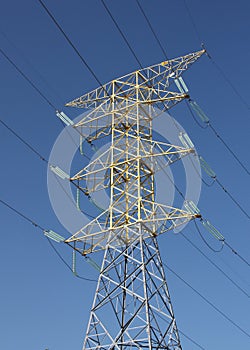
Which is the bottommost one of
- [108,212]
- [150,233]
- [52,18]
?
[150,233]

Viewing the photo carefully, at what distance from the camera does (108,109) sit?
23766 mm

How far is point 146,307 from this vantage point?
17719 millimetres

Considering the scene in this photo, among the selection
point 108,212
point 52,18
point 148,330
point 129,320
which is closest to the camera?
point 52,18

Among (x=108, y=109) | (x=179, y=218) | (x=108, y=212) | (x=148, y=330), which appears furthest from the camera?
(x=108, y=109)

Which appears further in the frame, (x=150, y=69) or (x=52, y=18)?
(x=150, y=69)

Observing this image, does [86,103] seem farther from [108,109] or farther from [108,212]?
[108,212]

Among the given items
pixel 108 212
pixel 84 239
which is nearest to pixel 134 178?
pixel 108 212

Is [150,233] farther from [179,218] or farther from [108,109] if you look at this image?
[108,109]

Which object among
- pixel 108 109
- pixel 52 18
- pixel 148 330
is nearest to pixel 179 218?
pixel 148 330

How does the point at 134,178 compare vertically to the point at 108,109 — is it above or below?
below

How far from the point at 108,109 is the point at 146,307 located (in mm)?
9318

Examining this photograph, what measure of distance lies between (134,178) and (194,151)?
2555mm

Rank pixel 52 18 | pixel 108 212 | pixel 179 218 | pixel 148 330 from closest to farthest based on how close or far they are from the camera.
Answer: pixel 52 18, pixel 148 330, pixel 179 218, pixel 108 212

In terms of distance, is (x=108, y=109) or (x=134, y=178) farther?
(x=108, y=109)
